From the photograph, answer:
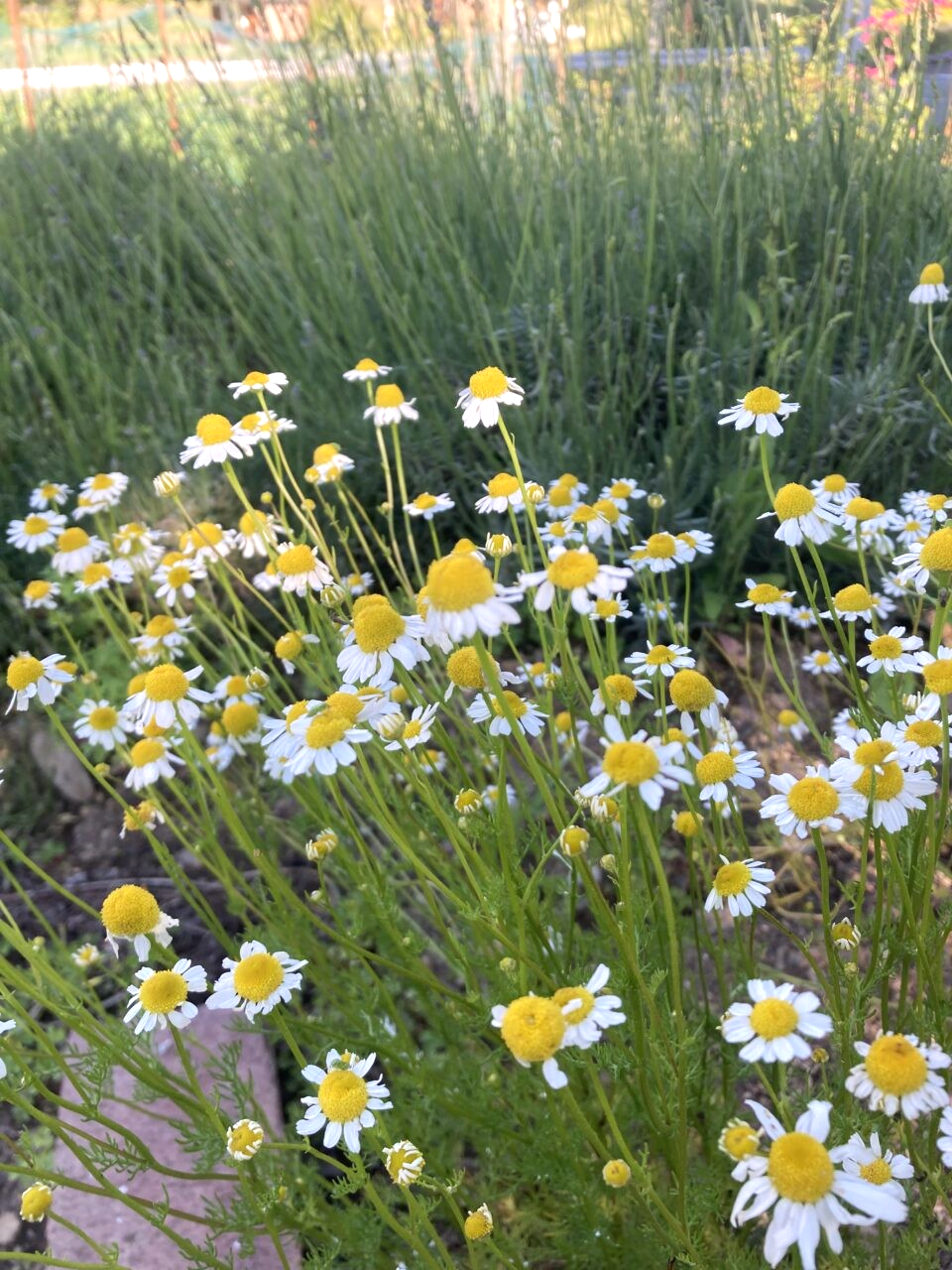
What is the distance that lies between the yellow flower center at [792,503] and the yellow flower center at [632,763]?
21.5 inches

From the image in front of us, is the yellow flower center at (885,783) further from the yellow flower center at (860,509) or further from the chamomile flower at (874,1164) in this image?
the yellow flower center at (860,509)

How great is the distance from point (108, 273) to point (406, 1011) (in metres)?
2.95

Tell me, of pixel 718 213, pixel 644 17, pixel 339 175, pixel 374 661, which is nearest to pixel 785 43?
pixel 644 17

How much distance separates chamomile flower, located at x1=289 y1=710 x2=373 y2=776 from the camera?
1.17m

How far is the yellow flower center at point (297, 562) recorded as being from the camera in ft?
5.04

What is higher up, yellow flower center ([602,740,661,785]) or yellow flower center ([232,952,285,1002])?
yellow flower center ([602,740,661,785])

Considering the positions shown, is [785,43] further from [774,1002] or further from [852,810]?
[774,1002]

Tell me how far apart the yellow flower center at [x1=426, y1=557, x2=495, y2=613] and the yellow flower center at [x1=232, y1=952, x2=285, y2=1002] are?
0.55 meters

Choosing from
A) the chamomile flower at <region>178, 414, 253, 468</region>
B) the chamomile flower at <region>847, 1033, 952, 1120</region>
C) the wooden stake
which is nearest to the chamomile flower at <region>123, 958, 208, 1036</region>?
the chamomile flower at <region>847, 1033, 952, 1120</region>

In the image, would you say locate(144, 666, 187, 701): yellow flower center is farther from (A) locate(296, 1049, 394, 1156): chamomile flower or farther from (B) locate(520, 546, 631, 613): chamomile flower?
(B) locate(520, 546, 631, 613): chamomile flower

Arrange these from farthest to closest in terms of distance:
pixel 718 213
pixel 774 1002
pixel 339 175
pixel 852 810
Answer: pixel 339 175 < pixel 718 213 < pixel 852 810 < pixel 774 1002

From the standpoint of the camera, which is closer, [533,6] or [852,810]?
[852,810]

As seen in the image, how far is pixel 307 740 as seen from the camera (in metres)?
1.21

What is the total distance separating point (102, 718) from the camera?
192 centimetres
